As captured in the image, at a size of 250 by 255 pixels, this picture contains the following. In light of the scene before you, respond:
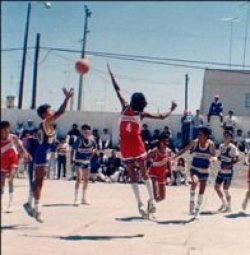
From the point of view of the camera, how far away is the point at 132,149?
4.00m

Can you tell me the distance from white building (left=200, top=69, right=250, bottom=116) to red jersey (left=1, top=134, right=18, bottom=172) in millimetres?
1469

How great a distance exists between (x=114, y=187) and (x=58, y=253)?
6.79 meters

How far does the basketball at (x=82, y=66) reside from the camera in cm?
166

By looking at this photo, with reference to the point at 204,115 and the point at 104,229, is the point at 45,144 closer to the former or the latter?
the point at 204,115

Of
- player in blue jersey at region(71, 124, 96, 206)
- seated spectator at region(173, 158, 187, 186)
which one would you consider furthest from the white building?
seated spectator at region(173, 158, 187, 186)

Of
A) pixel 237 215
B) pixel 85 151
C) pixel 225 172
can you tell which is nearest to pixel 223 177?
pixel 225 172

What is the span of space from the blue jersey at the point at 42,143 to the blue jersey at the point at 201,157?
421 cm

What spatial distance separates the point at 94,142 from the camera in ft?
23.5

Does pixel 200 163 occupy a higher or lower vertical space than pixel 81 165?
higher

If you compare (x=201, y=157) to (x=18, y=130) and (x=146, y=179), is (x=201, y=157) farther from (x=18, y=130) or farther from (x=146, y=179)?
(x=18, y=130)

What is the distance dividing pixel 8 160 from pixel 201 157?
505cm

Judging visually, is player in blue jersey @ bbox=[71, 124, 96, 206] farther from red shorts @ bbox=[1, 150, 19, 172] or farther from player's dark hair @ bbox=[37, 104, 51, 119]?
red shorts @ bbox=[1, 150, 19, 172]

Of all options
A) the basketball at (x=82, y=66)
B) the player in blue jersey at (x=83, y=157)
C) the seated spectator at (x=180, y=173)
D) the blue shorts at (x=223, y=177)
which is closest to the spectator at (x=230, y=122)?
the basketball at (x=82, y=66)

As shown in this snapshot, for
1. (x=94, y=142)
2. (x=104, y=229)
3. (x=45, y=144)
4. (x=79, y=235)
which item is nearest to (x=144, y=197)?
(x=94, y=142)
